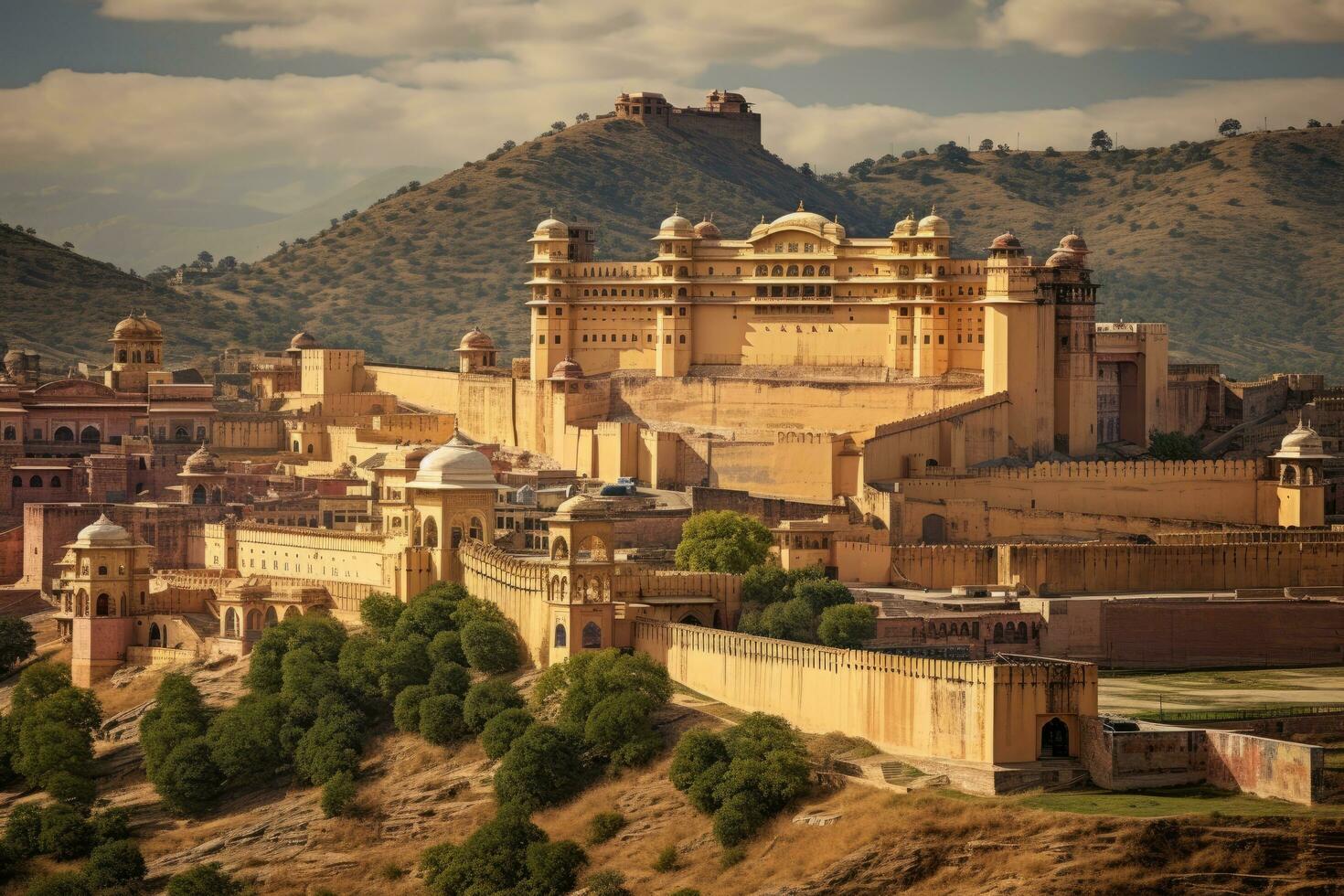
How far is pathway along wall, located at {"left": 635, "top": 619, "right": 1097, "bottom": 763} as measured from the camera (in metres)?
48.8

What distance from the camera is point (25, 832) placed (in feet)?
193

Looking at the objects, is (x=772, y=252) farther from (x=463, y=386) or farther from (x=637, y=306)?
(x=463, y=386)

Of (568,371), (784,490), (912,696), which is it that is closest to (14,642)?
(568,371)

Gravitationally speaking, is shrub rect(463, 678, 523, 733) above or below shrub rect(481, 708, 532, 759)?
above

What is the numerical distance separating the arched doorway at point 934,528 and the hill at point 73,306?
2025 inches

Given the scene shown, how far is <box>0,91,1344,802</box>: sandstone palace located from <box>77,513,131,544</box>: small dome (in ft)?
0.30

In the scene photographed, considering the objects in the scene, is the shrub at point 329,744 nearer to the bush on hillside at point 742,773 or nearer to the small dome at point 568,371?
the bush on hillside at point 742,773

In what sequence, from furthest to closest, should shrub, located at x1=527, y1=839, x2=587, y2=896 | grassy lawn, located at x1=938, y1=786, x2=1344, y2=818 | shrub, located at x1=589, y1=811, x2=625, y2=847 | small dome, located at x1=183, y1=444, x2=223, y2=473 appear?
small dome, located at x1=183, y1=444, x2=223, y2=473, shrub, located at x1=589, y1=811, x2=625, y2=847, shrub, located at x1=527, y1=839, x2=587, y2=896, grassy lawn, located at x1=938, y1=786, x2=1344, y2=818

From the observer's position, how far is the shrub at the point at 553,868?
167 feet

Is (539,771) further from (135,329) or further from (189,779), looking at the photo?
(135,329)

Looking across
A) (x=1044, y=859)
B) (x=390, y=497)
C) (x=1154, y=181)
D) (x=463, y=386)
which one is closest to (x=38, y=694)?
(x=390, y=497)

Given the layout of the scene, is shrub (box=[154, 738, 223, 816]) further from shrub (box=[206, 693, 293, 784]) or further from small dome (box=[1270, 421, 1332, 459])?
small dome (box=[1270, 421, 1332, 459])

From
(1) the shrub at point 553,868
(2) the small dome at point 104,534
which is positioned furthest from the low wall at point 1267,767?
(2) the small dome at point 104,534

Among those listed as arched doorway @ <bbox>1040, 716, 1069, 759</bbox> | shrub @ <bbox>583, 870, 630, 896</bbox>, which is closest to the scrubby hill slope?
arched doorway @ <bbox>1040, 716, 1069, 759</bbox>
